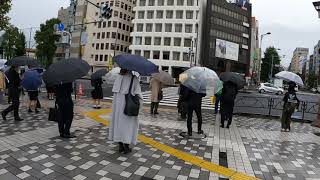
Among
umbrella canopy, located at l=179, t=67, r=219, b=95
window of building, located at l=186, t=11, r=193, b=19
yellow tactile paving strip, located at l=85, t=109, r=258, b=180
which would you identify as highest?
window of building, located at l=186, t=11, r=193, b=19

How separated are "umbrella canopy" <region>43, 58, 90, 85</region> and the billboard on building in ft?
233

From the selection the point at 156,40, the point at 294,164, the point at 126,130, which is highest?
the point at 156,40

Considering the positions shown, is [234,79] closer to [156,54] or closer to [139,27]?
[156,54]

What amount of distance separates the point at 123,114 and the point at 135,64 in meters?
1.04

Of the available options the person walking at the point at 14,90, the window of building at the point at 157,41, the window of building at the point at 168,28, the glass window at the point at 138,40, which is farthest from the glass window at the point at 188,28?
the person walking at the point at 14,90

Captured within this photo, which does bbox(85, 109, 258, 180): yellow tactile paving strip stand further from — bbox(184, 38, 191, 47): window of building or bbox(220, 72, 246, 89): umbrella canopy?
bbox(184, 38, 191, 47): window of building

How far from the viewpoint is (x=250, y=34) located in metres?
92.2

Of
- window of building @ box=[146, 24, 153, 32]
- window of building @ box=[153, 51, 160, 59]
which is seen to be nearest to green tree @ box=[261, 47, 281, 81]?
window of building @ box=[153, 51, 160, 59]

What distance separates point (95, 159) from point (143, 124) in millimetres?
4804

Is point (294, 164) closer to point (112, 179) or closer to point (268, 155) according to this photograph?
point (268, 155)

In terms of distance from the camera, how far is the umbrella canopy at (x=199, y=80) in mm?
9116

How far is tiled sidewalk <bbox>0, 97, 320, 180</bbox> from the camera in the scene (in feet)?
19.9

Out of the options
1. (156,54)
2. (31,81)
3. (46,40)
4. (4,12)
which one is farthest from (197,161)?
(46,40)

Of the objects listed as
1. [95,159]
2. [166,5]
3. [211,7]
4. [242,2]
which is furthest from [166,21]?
[95,159]
